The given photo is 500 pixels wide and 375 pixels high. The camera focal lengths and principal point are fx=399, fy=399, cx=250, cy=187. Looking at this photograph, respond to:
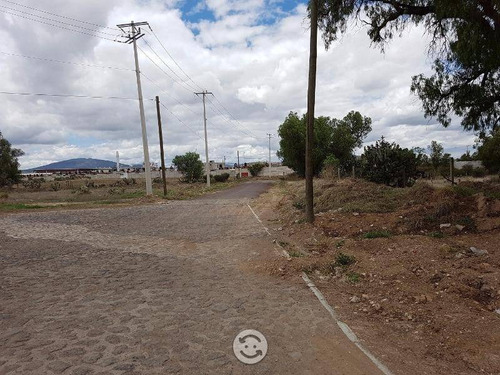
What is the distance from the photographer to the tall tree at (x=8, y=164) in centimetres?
5653

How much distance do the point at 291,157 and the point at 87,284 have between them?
51645mm

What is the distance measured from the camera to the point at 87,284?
693cm

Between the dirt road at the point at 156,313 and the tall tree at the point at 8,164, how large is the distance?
54301 millimetres

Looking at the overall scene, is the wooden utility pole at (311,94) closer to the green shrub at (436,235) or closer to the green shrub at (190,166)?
the green shrub at (436,235)

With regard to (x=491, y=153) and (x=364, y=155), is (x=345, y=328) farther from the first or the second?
(x=491, y=153)

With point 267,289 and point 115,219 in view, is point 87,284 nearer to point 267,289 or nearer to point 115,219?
point 267,289

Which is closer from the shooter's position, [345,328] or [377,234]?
[345,328]

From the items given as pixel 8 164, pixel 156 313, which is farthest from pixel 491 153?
pixel 8 164

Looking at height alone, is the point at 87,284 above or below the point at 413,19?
below

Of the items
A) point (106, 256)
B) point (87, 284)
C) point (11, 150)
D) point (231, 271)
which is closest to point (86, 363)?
point (87, 284)

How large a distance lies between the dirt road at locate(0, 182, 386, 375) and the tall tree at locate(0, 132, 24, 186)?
54301mm

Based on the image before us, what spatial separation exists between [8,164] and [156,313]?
62.2 m

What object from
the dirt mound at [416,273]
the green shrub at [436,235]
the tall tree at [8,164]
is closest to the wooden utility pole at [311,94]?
the dirt mound at [416,273]

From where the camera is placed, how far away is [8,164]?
57.5 metres
